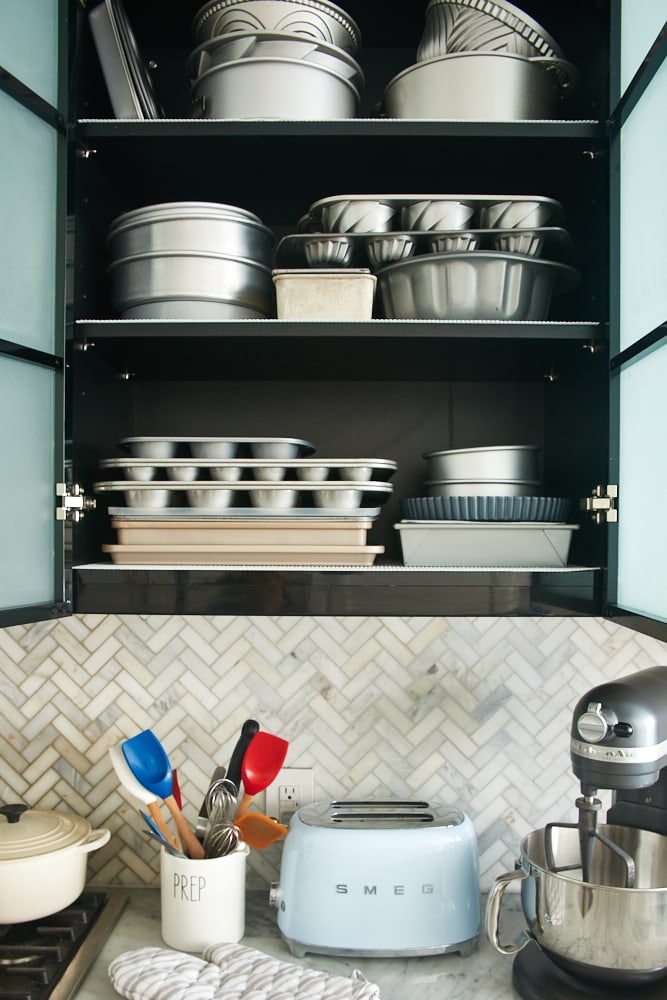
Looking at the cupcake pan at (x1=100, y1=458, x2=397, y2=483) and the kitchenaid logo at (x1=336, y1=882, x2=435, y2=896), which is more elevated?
the cupcake pan at (x1=100, y1=458, x2=397, y2=483)

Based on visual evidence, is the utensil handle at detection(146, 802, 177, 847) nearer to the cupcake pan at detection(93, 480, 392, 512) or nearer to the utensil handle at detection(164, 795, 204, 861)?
the utensil handle at detection(164, 795, 204, 861)

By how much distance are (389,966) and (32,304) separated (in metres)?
1.05

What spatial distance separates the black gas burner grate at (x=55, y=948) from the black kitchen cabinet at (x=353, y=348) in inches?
18.7

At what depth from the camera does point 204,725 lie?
4.70 feet

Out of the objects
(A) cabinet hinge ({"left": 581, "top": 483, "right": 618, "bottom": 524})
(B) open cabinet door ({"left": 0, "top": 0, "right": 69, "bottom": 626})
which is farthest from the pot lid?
(A) cabinet hinge ({"left": 581, "top": 483, "right": 618, "bottom": 524})

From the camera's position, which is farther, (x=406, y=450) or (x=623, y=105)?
(x=406, y=450)

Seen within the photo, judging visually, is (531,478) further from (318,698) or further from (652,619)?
(318,698)

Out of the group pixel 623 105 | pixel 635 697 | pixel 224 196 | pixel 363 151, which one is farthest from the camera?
pixel 224 196

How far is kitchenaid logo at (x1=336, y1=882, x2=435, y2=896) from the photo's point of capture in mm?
1149

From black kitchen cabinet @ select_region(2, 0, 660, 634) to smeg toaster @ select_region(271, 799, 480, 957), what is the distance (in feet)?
1.11

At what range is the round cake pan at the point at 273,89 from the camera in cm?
117

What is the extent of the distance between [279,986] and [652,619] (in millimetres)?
653

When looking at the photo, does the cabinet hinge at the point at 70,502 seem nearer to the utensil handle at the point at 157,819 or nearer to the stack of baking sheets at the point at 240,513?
the stack of baking sheets at the point at 240,513

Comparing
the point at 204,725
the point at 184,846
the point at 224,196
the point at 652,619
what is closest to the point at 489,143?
the point at 224,196
